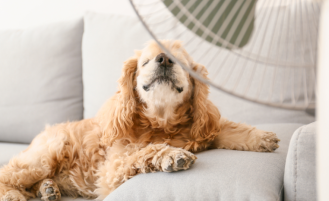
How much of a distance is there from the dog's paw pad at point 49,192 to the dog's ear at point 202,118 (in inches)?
25.0

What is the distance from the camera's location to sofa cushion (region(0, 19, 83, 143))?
86.6 inches

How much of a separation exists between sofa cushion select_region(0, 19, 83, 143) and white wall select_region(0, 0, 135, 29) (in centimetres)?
38

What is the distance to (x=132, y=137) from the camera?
57.9 inches

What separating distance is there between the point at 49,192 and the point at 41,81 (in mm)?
1083

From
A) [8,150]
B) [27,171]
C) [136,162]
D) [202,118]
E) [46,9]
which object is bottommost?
[8,150]

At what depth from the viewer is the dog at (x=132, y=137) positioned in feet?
4.32

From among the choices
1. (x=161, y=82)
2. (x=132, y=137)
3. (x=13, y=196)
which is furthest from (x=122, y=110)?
(x=13, y=196)

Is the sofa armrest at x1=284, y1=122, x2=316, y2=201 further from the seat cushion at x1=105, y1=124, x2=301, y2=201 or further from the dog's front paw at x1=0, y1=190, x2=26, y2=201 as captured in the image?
the dog's front paw at x1=0, y1=190, x2=26, y2=201

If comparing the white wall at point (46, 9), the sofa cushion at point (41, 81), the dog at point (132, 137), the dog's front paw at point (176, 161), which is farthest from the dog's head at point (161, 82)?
the white wall at point (46, 9)

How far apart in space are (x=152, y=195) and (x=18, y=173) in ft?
2.57

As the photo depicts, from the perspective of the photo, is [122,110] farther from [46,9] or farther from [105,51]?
[46,9]

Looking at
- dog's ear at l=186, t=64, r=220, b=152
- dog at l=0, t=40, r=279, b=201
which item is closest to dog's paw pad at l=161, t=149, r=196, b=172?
dog at l=0, t=40, r=279, b=201

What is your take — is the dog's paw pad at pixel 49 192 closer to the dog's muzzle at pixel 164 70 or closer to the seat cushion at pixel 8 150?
the seat cushion at pixel 8 150

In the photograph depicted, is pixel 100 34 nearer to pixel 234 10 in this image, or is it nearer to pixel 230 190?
pixel 230 190
